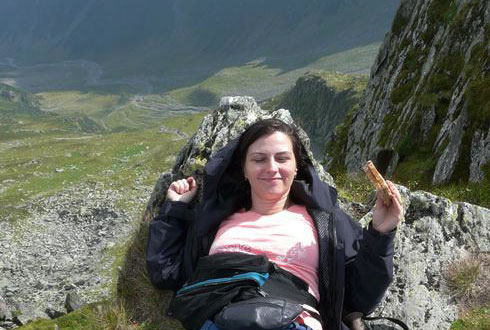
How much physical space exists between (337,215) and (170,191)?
3187 mm

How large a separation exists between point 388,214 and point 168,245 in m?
3.85

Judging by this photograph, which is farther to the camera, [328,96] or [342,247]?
[328,96]

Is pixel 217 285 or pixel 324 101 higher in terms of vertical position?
pixel 217 285

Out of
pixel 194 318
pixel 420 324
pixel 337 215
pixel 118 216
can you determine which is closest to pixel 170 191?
pixel 194 318

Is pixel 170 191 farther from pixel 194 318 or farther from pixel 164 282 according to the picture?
pixel 194 318

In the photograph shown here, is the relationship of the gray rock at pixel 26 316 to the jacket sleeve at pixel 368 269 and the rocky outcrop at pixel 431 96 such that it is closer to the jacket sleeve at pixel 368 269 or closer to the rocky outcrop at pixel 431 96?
the rocky outcrop at pixel 431 96

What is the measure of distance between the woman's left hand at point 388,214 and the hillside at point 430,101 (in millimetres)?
8912

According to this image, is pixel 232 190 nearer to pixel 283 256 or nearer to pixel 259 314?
pixel 283 256

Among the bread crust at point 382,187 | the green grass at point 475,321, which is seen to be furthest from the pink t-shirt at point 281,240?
the green grass at point 475,321

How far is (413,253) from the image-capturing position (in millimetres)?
8664

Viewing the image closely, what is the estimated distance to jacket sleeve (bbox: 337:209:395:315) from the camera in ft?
20.8

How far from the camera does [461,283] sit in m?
8.25

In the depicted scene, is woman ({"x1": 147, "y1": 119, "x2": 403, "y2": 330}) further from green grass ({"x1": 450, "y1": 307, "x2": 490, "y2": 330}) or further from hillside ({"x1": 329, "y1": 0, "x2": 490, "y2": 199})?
hillside ({"x1": 329, "y1": 0, "x2": 490, "y2": 199})

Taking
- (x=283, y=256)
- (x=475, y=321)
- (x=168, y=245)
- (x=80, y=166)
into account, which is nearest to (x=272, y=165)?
(x=283, y=256)
